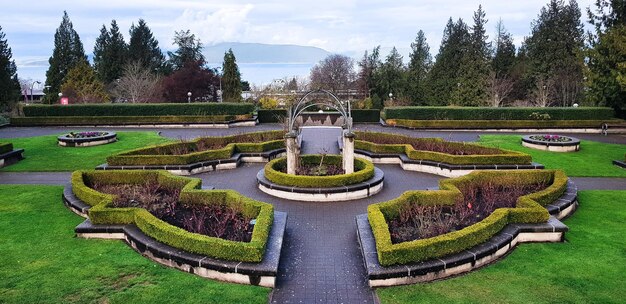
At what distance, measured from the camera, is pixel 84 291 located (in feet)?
27.8

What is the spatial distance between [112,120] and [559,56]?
41836 millimetres

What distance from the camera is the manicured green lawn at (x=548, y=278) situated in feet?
27.5

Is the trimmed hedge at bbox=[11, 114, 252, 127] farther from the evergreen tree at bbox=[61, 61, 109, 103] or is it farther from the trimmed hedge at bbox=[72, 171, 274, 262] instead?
the trimmed hedge at bbox=[72, 171, 274, 262]

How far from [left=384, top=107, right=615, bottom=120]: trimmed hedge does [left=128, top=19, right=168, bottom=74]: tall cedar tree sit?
123 feet

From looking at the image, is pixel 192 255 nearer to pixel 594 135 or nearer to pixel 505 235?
pixel 505 235

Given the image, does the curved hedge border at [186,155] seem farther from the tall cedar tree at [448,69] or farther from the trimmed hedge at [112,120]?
the tall cedar tree at [448,69]

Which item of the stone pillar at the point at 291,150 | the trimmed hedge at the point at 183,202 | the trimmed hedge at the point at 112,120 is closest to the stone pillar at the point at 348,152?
the stone pillar at the point at 291,150

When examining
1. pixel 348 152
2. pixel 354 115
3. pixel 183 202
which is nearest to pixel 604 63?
pixel 354 115

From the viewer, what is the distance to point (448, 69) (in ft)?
162

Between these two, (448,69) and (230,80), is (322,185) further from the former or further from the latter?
(448,69)

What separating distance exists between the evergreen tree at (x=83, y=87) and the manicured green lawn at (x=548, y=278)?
43.0 metres

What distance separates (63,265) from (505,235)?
9.89 meters

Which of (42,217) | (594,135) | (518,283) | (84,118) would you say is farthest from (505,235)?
(84,118)

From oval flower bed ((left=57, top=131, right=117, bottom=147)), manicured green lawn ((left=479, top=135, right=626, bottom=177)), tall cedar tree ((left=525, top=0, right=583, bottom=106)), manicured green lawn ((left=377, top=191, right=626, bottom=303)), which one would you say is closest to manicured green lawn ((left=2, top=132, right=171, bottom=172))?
oval flower bed ((left=57, top=131, right=117, bottom=147))
